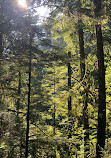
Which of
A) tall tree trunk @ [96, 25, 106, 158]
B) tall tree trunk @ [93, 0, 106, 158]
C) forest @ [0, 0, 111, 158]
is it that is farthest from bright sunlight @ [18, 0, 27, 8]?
tall tree trunk @ [96, 25, 106, 158]

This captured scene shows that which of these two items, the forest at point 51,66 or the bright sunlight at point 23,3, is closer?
the forest at point 51,66

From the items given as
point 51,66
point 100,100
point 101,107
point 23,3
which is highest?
point 23,3

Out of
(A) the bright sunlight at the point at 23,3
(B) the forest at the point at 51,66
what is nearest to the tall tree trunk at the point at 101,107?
(B) the forest at the point at 51,66

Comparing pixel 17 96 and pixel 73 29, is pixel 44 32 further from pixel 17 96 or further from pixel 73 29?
pixel 17 96

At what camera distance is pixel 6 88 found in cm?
749

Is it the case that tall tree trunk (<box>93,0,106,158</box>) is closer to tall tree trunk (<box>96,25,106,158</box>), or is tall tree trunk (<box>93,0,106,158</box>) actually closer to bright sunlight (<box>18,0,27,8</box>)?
tall tree trunk (<box>96,25,106,158</box>)

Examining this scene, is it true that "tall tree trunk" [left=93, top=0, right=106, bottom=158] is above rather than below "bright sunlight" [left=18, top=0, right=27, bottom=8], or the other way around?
below

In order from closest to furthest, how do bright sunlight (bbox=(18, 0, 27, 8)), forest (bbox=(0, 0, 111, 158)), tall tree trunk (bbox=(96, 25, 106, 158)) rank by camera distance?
tall tree trunk (bbox=(96, 25, 106, 158))
forest (bbox=(0, 0, 111, 158))
bright sunlight (bbox=(18, 0, 27, 8))

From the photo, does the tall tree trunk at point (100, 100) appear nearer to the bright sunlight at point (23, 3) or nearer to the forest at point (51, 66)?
the forest at point (51, 66)

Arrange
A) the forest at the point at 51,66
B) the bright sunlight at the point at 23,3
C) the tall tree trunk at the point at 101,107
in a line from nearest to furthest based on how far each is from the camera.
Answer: the tall tree trunk at the point at 101,107 → the forest at the point at 51,66 → the bright sunlight at the point at 23,3

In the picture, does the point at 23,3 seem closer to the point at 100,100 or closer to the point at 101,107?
the point at 100,100

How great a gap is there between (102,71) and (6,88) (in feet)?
16.8

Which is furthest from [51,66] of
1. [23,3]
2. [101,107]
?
[23,3]

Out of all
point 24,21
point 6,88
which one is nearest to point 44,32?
point 24,21
